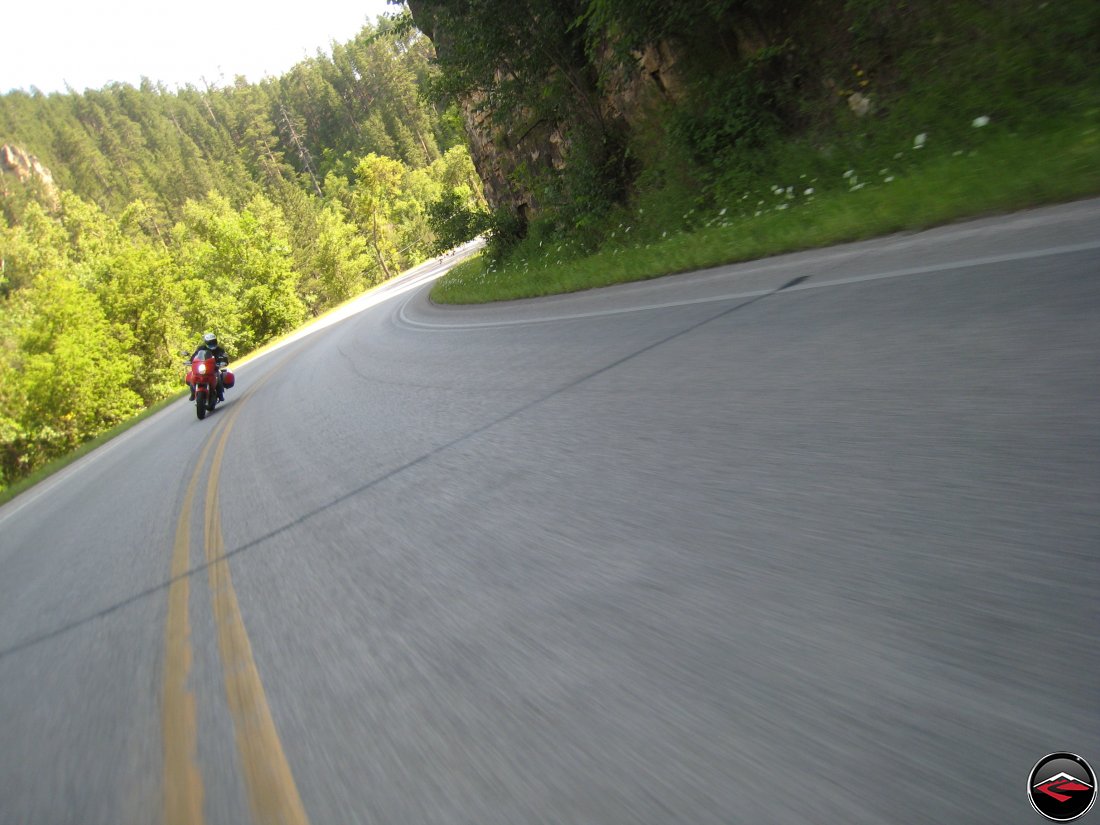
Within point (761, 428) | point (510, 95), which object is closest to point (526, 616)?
point (761, 428)

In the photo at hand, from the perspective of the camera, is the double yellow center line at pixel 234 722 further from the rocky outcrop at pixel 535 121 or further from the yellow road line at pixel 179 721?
the rocky outcrop at pixel 535 121

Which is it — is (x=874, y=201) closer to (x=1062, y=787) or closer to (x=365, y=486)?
(x=365, y=486)

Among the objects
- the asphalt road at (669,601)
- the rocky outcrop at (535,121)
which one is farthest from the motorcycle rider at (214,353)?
the asphalt road at (669,601)

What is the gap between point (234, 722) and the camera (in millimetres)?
3014

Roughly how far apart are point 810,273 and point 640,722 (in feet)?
19.7

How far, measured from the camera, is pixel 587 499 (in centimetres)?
406

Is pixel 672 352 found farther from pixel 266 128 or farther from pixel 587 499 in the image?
pixel 266 128

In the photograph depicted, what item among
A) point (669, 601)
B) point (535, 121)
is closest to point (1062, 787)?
point (669, 601)

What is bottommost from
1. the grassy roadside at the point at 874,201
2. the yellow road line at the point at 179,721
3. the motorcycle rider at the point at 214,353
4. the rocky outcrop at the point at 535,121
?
the grassy roadside at the point at 874,201

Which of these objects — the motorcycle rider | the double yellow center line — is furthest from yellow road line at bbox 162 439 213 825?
the motorcycle rider

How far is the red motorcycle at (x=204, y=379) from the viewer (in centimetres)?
1518

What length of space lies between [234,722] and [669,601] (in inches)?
78.7

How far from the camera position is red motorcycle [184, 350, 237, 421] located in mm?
15180

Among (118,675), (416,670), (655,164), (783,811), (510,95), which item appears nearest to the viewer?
(783,811)
